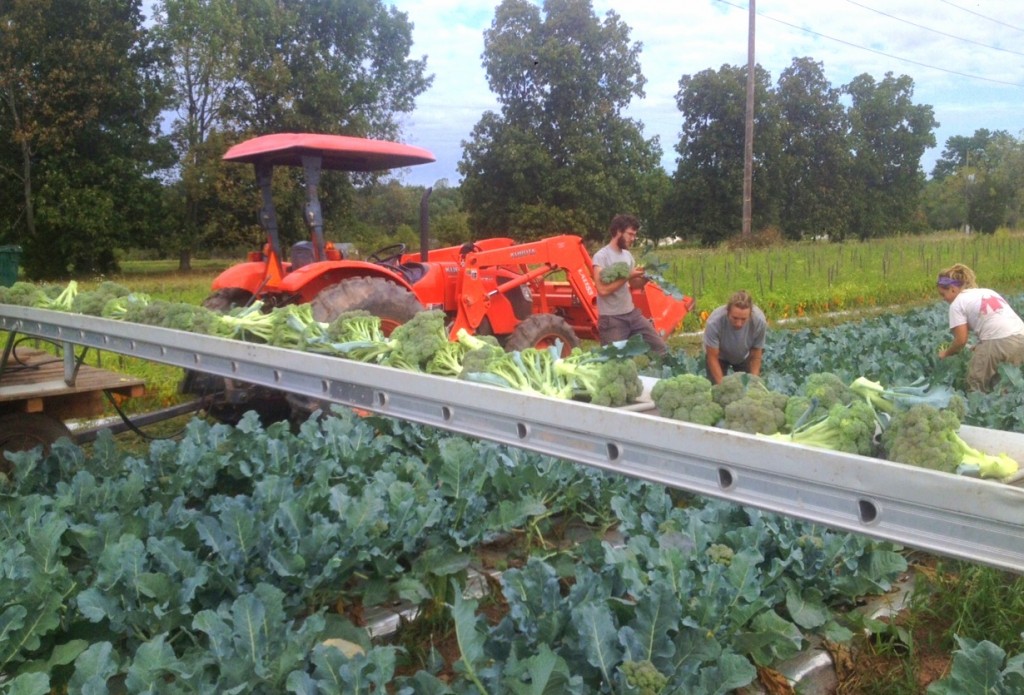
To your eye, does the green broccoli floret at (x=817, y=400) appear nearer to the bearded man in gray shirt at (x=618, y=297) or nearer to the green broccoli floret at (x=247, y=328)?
Result: the green broccoli floret at (x=247, y=328)

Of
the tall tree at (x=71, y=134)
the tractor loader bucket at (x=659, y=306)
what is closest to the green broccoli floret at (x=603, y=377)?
the tractor loader bucket at (x=659, y=306)

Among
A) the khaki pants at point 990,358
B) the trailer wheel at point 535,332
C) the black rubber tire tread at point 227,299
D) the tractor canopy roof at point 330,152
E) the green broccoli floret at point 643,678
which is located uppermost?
the tractor canopy roof at point 330,152

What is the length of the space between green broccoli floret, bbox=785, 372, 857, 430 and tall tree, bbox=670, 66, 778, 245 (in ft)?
155

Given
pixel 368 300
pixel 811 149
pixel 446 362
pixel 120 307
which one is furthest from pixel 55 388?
pixel 811 149

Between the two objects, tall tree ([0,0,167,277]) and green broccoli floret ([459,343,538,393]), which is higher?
tall tree ([0,0,167,277])

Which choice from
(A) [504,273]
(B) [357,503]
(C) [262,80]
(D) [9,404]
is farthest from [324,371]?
(C) [262,80]

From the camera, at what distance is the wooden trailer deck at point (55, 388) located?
5195 millimetres

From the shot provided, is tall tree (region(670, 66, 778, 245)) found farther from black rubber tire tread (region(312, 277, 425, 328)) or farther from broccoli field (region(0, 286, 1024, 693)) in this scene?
broccoli field (region(0, 286, 1024, 693))

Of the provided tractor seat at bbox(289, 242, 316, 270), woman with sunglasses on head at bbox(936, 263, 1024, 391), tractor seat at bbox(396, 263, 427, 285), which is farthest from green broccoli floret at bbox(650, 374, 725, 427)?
woman with sunglasses on head at bbox(936, 263, 1024, 391)

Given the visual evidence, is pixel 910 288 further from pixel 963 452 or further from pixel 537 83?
pixel 537 83

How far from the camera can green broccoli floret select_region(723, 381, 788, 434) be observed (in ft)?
7.23

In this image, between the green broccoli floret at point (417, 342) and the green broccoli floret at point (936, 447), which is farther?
the green broccoli floret at point (417, 342)

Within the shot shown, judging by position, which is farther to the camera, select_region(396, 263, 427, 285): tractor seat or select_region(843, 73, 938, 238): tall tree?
select_region(843, 73, 938, 238): tall tree

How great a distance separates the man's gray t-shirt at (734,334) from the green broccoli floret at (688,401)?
413 cm
